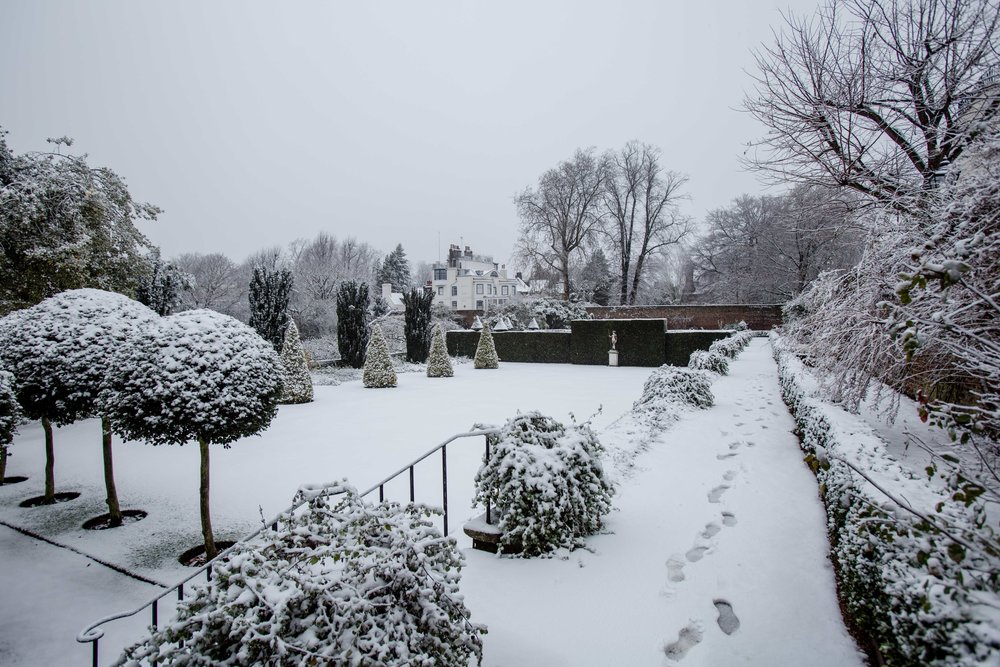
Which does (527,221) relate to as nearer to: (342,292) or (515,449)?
(342,292)

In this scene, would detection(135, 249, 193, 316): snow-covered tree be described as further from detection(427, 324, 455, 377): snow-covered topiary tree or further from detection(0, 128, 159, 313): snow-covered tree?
detection(427, 324, 455, 377): snow-covered topiary tree

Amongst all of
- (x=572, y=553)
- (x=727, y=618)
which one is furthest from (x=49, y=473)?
(x=727, y=618)

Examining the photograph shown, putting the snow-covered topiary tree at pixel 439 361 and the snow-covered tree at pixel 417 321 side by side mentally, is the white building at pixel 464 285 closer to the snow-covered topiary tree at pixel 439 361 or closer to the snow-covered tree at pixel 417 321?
the snow-covered tree at pixel 417 321

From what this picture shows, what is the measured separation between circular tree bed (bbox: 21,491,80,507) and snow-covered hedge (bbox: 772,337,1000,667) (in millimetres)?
7607

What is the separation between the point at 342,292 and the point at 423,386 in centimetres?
672

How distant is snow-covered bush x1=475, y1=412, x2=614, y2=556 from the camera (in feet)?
10.8

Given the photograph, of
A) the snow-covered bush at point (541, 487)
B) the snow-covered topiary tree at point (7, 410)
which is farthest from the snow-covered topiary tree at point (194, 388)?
the snow-covered bush at point (541, 487)

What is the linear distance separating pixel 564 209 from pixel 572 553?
3104cm

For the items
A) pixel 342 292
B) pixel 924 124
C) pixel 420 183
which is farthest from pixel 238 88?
pixel 924 124

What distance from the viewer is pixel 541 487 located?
326 centimetres

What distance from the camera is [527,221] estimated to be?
109ft

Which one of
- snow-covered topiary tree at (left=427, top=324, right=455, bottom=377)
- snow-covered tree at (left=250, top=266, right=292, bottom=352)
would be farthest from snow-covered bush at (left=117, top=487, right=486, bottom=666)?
snow-covered tree at (left=250, top=266, right=292, bottom=352)

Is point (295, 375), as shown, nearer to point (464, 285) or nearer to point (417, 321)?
point (417, 321)

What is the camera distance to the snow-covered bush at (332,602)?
1.45 metres
